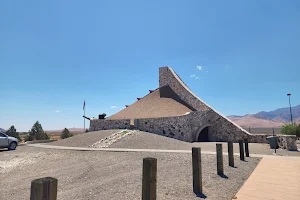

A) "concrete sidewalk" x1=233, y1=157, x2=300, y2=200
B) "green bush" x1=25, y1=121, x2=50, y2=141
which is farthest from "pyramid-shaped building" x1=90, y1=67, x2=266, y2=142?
"concrete sidewalk" x1=233, y1=157, x2=300, y2=200

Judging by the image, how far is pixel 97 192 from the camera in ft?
18.8

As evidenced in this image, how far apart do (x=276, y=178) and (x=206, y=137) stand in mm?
19472

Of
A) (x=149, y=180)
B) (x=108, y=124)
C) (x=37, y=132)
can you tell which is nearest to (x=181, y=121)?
(x=108, y=124)

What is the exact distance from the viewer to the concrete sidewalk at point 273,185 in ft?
15.7

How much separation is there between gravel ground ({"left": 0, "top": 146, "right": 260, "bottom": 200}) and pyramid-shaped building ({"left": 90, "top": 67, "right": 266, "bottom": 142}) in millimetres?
10421

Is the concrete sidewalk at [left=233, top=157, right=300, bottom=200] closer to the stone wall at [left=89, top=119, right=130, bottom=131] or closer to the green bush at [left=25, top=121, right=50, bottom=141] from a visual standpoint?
the stone wall at [left=89, top=119, right=130, bottom=131]

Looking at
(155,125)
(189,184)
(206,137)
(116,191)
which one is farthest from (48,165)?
(206,137)

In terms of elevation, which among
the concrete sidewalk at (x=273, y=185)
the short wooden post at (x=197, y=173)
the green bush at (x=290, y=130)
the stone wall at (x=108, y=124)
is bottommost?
the concrete sidewalk at (x=273, y=185)

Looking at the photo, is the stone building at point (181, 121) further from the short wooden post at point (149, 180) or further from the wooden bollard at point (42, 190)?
the wooden bollard at point (42, 190)

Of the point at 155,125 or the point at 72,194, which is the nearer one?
the point at 72,194

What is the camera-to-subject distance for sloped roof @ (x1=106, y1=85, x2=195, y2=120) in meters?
26.1

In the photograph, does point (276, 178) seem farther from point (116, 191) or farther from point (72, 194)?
point (72, 194)

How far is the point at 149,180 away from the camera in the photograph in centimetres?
352

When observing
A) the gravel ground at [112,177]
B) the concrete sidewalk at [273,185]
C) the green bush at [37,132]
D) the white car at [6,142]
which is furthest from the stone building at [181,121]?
the concrete sidewalk at [273,185]
